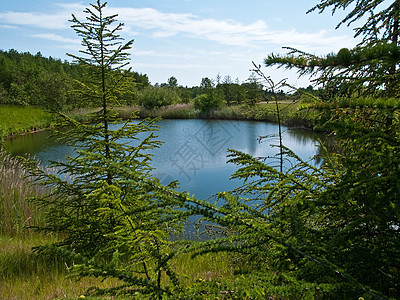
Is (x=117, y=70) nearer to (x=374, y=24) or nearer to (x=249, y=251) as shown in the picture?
(x=374, y=24)

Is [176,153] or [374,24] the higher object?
[374,24]

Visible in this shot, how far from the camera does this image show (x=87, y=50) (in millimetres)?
3777

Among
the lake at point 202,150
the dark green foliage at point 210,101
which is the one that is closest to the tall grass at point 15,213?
the lake at point 202,150

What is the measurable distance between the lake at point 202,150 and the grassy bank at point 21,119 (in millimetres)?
1947

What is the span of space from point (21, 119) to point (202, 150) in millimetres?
18831

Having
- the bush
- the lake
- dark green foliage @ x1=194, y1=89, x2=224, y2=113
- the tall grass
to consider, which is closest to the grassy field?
the tall grass

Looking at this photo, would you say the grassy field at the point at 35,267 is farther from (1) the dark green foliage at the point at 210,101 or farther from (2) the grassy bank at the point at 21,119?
(1) the dark green foliage at the point at 210,101

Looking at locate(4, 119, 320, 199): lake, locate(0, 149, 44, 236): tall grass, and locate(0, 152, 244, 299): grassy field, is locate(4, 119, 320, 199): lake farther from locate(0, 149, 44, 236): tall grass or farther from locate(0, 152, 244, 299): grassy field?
locate(0, 149, 44, 236): tall grass

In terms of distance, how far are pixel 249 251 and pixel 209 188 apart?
7.92 meters

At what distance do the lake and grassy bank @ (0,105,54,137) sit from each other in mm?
1947

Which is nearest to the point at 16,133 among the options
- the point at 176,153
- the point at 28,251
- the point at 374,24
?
the point at 176,153

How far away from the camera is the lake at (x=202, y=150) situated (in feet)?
31.6

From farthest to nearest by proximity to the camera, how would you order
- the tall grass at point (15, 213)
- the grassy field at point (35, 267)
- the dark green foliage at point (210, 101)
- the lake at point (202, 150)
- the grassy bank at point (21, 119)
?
the dark green foliage at point (210, 101)
the grassy bank at point (21, 119)
the lake at point (202, 150)
the tall grass at point (15, 213)
the grassy field at point (35, 267)

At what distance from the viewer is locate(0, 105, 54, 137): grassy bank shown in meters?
21.3
